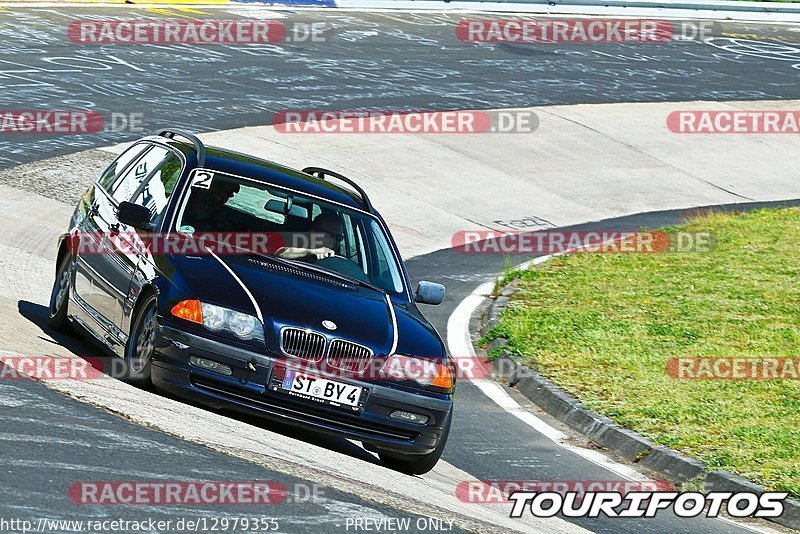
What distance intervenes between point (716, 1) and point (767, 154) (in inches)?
479

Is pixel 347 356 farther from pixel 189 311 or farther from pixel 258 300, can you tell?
pixel 189 311

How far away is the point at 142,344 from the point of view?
8141 mm

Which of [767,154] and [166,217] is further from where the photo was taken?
[767,154]

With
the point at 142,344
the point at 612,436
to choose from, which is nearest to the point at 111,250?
the point at 142,344

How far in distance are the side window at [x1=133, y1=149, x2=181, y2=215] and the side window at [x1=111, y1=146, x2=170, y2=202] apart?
101 mm

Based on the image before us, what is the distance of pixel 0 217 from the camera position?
45.7 feet

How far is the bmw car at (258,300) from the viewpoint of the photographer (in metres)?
7.73

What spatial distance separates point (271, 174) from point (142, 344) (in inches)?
69.6

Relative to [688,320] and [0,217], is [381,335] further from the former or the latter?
[0,217]

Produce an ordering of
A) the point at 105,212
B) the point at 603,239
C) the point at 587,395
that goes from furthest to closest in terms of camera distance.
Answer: the point at 603,239, the point at 587,395, the point at 105,212

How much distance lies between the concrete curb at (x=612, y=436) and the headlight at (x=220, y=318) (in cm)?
328

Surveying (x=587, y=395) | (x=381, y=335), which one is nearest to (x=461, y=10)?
(x=587, y=395)

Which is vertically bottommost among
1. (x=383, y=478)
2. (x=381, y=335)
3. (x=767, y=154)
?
(x=767, y=154)

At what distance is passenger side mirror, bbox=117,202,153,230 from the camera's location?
8641 mm
